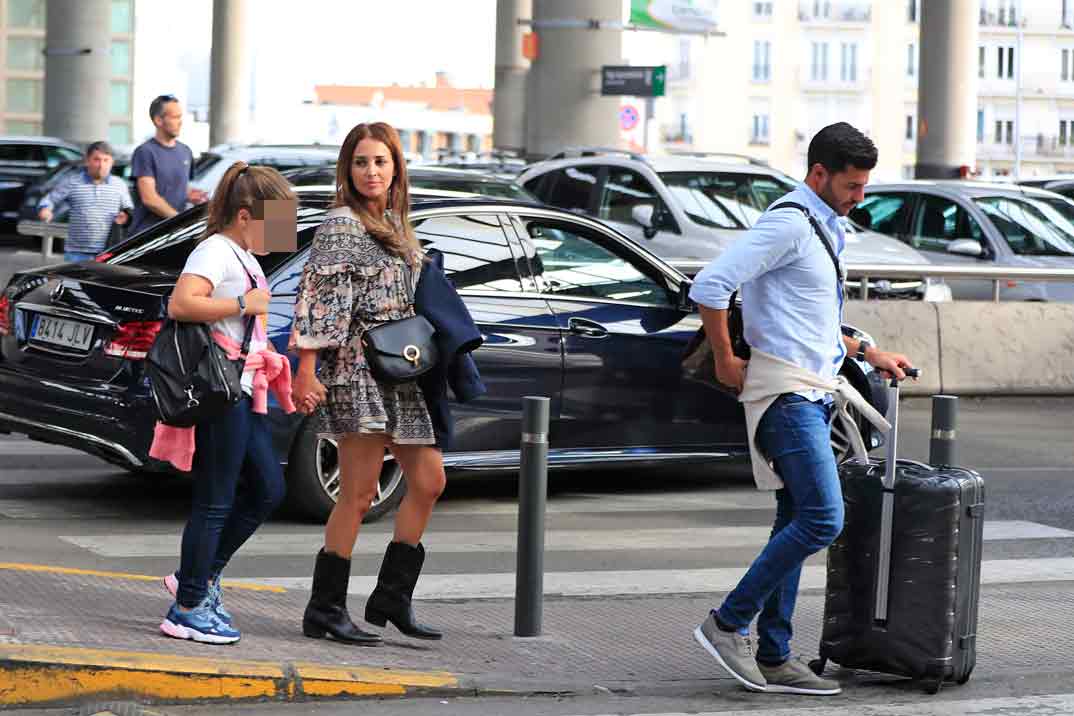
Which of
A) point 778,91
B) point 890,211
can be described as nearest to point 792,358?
point 890,211

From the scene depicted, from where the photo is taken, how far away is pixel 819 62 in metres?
→ 106

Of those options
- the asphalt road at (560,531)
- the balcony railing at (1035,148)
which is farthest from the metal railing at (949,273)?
the balcony railing at (1035,148)

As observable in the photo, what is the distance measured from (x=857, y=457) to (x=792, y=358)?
0.50 metres

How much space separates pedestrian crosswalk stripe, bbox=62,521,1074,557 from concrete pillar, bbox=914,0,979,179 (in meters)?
27.0

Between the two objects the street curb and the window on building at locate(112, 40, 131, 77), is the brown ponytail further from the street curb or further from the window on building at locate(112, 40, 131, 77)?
the window on building at locate(112, 40, 131, 77)

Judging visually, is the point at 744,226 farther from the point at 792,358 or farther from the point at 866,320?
the point at 792,358

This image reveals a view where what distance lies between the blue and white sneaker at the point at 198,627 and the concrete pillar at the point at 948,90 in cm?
3081

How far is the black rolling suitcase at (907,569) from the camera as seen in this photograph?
20.1 ft

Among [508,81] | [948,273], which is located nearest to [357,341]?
[948,273]

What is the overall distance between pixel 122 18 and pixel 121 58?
3371mm

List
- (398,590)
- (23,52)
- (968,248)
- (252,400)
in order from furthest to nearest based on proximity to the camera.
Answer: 1. (23,52)
2. (968,248)
3. (398,590)
4. (252,400)

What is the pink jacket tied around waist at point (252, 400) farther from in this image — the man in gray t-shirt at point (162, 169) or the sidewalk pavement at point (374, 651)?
the man in gray t-shirt at point (162, 169)

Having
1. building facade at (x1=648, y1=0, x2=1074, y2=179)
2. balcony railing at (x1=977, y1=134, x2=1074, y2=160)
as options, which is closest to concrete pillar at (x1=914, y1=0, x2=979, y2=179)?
building facade at (x1=648, y1=0, x2=1074, y2=179)

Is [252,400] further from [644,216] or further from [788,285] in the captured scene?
[644,216]
